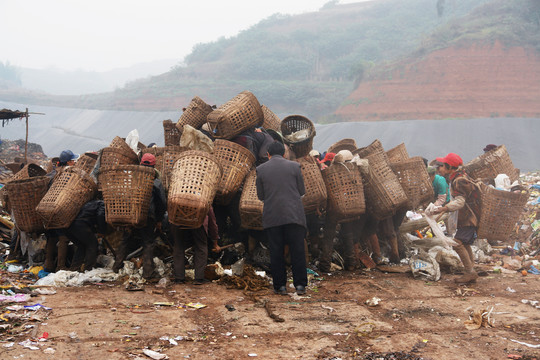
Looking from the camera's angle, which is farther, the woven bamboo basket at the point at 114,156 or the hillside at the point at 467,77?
the hillside at the point at 467,77

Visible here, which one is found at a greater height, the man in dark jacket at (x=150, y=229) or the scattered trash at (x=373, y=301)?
the man in dark jacket at (x=150, y=229)

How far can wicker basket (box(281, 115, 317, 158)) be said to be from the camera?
258 inches

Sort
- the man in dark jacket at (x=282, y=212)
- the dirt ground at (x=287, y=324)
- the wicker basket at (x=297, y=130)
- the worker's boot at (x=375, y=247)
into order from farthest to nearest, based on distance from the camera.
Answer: the worker's boot at (x=375, y=247) → the wicker basket at (x=297, y=130) → the man in dark jacket at (x=282, y=212) → the dirt ground at (x=287, y=324)

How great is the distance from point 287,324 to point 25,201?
3.71 meters

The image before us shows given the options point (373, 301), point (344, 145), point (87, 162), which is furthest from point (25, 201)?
point (344, 145)

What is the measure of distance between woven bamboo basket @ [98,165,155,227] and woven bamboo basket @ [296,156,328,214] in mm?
1864

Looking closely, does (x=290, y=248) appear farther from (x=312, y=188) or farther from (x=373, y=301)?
(x=373, y=301)

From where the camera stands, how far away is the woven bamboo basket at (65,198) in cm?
549

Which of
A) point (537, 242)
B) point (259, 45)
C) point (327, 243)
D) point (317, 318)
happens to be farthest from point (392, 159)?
point (259, 45)

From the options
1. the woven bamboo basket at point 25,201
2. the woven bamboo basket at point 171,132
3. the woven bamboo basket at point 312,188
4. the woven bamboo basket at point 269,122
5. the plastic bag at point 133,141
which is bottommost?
the woven bamboo basket at point 25,201

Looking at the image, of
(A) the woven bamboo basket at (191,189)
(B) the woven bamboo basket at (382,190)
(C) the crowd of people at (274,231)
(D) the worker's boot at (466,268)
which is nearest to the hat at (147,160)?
(C) the crowd of people at (274,231)

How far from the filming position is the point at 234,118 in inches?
244

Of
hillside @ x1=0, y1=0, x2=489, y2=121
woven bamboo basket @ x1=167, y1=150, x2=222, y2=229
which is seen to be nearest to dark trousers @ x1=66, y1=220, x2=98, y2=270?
woven bamboo basket @ x1=167, y1=150, x2=222, y2=229

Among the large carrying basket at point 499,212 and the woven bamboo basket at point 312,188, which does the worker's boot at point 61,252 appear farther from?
the large carrying basket at point 499,212
